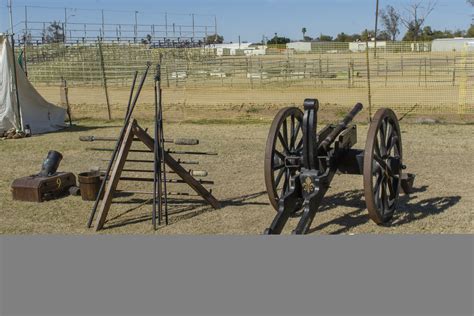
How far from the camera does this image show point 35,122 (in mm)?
14422

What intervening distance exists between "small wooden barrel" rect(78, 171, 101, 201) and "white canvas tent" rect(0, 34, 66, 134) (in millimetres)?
7127

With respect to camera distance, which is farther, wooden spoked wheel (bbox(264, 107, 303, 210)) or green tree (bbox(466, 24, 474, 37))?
green tree (bbox(466, 24, 474, 37))

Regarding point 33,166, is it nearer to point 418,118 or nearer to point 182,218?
point 182,218

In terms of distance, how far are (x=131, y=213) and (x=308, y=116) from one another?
261 centimetres

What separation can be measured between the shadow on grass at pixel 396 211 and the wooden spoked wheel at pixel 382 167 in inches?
12.2

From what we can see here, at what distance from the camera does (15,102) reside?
14023 millimetres

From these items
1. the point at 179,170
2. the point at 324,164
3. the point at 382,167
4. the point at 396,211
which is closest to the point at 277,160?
the point at 324,164

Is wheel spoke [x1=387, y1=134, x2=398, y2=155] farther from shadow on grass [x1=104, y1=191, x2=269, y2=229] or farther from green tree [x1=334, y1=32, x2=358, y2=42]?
green tree [x1=334, y1=32, x2=358, y2=42]

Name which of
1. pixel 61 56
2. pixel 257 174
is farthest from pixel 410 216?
pixel 61 56

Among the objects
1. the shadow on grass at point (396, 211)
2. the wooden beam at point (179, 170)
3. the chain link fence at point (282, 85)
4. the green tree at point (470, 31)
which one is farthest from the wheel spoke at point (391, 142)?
the green tree at point (470, 31)

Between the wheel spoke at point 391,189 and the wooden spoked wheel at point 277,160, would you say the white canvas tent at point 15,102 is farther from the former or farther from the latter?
the wheel spoke at point 391,189

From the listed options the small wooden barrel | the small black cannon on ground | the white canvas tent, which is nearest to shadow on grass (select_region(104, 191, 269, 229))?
the small wooden barrel

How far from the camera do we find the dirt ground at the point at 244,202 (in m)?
6.38

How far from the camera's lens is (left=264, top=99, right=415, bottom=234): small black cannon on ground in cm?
542
